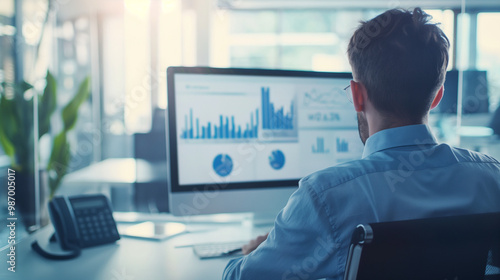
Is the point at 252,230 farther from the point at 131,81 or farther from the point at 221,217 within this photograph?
the point at 131,81

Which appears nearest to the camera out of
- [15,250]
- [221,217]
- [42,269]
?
[42,269]

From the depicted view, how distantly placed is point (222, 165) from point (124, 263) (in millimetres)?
387

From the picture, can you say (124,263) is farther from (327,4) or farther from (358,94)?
(327,4)

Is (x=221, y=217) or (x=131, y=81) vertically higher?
(x=131, y=81)

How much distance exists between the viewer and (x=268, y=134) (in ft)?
4.16

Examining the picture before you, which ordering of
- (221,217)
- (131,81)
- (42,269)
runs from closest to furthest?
1. (42,269)
2. (221,217)
3. (131,81)

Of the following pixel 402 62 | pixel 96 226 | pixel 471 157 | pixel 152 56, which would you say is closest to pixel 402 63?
pixel 402 62

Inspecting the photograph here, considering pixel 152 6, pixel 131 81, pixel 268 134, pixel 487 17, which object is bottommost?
pixel 268 134

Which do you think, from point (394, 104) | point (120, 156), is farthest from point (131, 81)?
point (394, 104)

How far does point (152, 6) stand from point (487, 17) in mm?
3631

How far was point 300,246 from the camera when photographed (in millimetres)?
673

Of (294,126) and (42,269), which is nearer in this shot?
(42,269)

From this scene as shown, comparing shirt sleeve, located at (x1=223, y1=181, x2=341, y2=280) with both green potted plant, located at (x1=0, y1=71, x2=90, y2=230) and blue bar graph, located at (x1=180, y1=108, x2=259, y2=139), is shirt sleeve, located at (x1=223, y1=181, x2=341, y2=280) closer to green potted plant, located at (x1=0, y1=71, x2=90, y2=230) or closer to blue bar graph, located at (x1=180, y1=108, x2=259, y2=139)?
blue bar graph, located at (x1=180, y1=108, x2=259, y2=139)

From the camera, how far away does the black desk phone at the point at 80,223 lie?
108 cm
